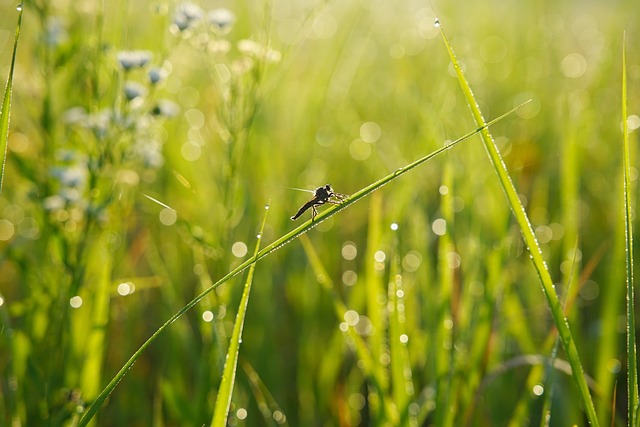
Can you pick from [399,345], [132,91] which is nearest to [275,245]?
[399,345]

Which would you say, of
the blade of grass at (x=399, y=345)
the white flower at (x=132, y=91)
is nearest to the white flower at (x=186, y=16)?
the white flower at (x=132, y=91)

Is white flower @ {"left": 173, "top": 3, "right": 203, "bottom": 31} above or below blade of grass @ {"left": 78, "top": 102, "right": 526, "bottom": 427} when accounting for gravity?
above

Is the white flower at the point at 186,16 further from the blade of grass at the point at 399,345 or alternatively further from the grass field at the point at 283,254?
the blade of grass at the point at 399,345

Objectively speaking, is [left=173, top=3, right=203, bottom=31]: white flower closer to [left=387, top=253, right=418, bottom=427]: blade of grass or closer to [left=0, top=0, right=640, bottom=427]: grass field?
[left=0, top=0, right=640, bottom=427]: grass field

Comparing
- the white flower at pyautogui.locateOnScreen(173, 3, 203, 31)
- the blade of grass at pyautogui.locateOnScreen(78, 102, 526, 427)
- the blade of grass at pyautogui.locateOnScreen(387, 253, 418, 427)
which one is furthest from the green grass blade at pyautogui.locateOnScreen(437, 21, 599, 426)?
the white flower at pyautogui.locateOnScreen(173, 3, 203, 31)

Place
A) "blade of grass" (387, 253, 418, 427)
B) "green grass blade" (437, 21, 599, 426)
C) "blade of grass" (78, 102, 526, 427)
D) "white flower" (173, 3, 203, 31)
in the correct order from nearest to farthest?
"blade of grass" (78, 102, 526, 427)
"green grass blade" (437, 21, 599, 426)
"blade of grass" (387, 253, 418, 427)
"white flower" (173, 3, 203, 31)

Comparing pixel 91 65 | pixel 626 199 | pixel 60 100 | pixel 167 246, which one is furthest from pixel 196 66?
pixel 626 199

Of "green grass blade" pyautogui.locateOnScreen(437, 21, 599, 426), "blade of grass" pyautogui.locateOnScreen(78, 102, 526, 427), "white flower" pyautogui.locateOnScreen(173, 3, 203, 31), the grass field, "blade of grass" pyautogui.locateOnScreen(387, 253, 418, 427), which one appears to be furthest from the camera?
"white flower" pyautogui.locateOnScreen(173, 3, 203, 31)

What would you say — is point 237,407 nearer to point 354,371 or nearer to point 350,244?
point 354,371
